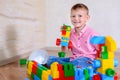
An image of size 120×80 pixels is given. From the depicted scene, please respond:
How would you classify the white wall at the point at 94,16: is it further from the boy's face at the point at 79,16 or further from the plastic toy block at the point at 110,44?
the plastic toy block at the point at 110,44

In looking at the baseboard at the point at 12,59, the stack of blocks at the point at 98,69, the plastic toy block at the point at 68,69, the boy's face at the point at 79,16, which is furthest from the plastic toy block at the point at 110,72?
the baseboard at the point at 12,59

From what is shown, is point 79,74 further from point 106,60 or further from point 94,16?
point 94,16

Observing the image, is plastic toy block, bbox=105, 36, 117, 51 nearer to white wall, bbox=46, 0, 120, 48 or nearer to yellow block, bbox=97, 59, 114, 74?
yellow block, bbox=97, 59, 114, 74

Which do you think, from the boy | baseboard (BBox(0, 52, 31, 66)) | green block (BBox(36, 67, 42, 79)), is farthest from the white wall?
green block (BBox(36, 67, 42, 79))

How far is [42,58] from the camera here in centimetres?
115

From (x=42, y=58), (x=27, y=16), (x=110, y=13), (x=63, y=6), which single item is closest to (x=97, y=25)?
(x=110, y=13)

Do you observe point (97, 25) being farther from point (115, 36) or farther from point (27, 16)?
point (27, 16)

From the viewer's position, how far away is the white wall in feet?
6.14

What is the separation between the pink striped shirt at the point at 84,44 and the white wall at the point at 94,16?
91cm

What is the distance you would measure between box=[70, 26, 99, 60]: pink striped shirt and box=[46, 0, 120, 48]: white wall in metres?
0.91

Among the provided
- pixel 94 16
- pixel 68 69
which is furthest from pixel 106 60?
pixel 94 16

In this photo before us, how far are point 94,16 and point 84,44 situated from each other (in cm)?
96

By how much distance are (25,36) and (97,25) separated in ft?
2.09

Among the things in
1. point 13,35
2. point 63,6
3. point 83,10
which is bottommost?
point 13,35
